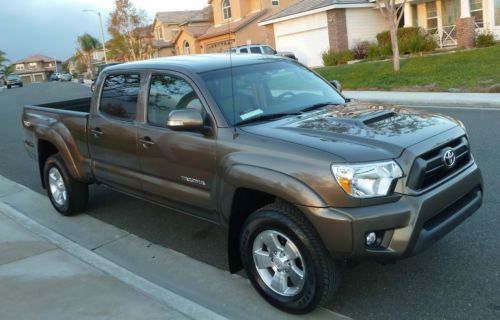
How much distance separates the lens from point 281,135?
12.5 feet

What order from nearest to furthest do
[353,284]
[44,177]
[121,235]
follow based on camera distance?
[353,284] < [121,235] < [44,177]

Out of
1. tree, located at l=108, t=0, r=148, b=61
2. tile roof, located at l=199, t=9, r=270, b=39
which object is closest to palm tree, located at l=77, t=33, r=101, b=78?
tree, located at l=108, t=0, r=148, b=61

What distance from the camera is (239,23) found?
1663 inches

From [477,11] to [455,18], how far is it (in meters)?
1.33

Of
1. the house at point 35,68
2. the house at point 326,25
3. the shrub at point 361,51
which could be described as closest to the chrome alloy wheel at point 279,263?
the shrub at point 361,51

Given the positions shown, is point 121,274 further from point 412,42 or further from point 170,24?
point 170,24

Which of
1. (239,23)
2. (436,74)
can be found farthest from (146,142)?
(239,23)

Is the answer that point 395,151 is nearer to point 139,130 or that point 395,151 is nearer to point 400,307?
point 400,307

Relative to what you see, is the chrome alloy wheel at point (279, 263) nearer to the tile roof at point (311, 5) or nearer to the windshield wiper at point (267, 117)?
the windshield wiper at point (267, 117)

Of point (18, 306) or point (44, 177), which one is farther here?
point (44, 177)

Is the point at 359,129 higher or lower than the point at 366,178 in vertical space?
higher

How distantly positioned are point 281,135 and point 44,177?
4.06 metres

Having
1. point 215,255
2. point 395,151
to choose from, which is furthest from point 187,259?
point 395,151

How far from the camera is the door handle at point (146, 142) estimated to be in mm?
4739
